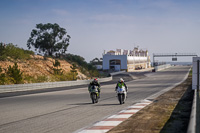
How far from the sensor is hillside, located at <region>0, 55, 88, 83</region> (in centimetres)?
4086

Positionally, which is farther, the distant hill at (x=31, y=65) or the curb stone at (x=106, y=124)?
the distant hill at (x=31, y=65)

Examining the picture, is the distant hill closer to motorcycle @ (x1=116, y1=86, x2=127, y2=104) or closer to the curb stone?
motorcycle @ (x1=116, y1=86, x2=127, y2=104)

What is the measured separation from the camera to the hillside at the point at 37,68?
134 ft

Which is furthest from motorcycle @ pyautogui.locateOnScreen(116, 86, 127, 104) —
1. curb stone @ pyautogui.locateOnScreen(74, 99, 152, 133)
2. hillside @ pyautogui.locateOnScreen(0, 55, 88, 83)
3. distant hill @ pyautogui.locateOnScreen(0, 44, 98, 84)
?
hillside @ pyautogui.locateOnScreen(0, 55, 88, 83)

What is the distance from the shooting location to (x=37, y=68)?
46.8 metres

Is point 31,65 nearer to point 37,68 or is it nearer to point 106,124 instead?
point 37,68

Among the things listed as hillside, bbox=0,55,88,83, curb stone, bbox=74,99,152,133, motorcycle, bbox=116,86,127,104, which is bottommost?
curb stone, bbox=74,99,152,133

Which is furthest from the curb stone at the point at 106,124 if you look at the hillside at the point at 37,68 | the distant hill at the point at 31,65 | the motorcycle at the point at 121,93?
the hillside at the point at 37,68

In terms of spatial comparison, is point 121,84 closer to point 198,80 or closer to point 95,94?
point 95,94

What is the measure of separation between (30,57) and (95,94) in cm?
3552

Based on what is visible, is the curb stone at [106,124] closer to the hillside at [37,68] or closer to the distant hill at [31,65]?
the distant hill at [31,65]

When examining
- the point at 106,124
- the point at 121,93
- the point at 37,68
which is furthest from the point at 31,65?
the point at 106,124

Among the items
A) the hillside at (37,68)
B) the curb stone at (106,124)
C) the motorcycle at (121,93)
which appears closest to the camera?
the curb stone at (106,124)

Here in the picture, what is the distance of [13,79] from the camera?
116ft
